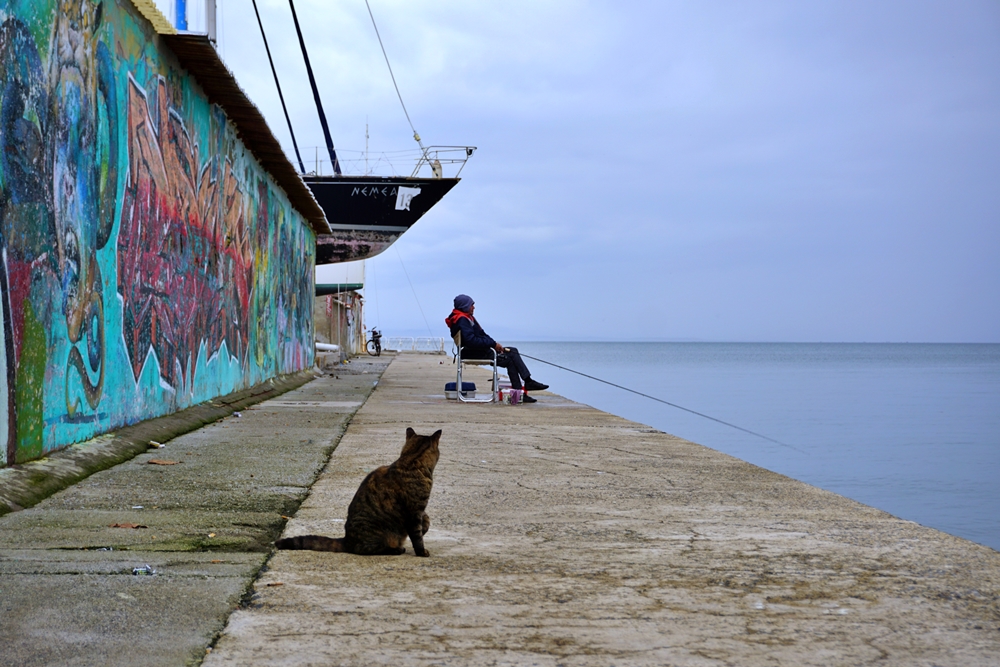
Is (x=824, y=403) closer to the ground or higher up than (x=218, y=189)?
closer to the ground

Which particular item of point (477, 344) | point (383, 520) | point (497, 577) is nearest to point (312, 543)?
point (383, 520)

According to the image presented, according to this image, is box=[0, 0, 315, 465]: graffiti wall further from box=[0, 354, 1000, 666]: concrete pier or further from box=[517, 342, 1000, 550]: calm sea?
box=[517, 342, 1000, 550]: calm sea

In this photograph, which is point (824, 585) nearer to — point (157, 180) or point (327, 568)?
point (327, 568)

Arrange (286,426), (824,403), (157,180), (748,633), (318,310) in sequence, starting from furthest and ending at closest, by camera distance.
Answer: (318,310) < (824,403) < (286,426) < (157,180) < (748,633)

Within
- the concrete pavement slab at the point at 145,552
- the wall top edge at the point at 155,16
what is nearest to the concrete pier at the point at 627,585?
the concrete pavement slab at the point at 145,552

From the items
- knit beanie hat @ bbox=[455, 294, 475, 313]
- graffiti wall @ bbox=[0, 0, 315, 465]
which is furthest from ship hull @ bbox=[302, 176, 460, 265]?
graffiti wall @ bbox=[0, 0, 315, 465]

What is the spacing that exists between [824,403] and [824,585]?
63.9 feet

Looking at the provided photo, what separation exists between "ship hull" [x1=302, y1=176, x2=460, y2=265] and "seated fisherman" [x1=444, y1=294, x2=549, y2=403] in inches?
499

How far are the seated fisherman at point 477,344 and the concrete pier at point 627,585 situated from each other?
539cm

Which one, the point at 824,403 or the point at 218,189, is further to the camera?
the point at 824,403

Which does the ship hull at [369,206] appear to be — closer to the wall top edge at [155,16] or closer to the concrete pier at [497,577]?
the wall top edge at [155,16]

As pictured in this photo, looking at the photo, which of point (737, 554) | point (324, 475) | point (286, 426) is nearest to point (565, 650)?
point (737, 554)

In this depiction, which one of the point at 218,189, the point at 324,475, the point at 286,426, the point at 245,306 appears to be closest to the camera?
the point at 324,475

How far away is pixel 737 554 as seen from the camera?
3.23 m
